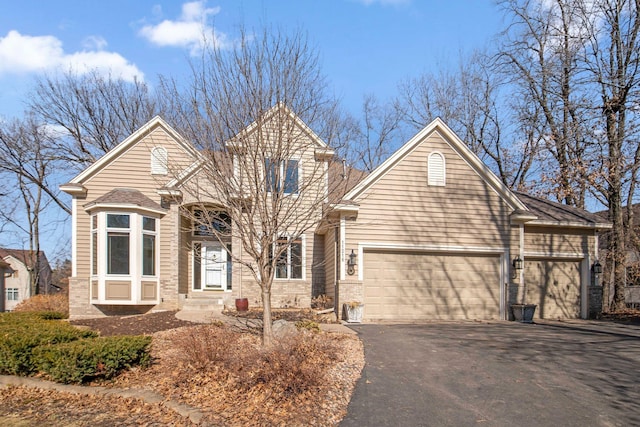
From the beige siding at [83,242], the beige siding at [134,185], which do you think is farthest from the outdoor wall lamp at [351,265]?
the beige siding at [83,242]

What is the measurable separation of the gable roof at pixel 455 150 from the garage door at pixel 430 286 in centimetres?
188

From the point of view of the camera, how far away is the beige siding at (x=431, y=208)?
13914 millimetres

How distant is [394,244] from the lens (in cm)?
1391

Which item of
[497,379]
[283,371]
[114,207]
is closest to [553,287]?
[497,379]

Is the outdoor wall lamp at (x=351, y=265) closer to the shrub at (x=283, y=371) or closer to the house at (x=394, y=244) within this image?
the house at (x=394, y=244)

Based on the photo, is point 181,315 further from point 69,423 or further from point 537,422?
point 537,422

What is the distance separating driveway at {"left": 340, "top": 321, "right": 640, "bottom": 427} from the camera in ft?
19.2

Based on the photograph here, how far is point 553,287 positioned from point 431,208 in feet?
16.9

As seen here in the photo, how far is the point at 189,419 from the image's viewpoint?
225 inches

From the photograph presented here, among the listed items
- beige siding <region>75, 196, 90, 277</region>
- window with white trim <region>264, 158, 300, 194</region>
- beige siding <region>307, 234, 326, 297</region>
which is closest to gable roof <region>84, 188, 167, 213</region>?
beige siding <region>75, 196, 90, 277</region>

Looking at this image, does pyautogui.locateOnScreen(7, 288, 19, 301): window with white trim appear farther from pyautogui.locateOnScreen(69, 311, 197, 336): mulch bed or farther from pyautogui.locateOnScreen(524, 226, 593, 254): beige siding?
pyautogui.locateOnScreen(524, 226, 593, 254): beige siding

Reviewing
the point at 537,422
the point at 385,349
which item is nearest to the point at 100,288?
the point at 385,349

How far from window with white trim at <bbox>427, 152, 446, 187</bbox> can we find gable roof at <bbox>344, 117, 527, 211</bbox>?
55 cm

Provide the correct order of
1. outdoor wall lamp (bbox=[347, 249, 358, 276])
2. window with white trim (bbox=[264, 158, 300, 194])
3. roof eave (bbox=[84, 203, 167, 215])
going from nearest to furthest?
window with white trim (bbox=[264, 158, 300, 194]) → outdoor wall lamp (bbox=[347, 249, 358, 276]) → roof eave (bbox=[84, 203, 167, 215])
